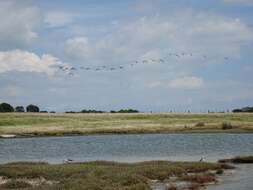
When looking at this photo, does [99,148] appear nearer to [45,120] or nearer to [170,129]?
[170,129]

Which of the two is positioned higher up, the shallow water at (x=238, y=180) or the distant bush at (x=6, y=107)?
the distant bush at (x=6, y=107)

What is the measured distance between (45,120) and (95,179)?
321ft

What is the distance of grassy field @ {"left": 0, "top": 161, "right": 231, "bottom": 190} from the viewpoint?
32469mm

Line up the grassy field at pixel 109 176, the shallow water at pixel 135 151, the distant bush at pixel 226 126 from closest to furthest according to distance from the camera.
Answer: the grassy field at pixel 109 176
the shallow water at pixel 135 151
the distant bush at pixel 226 126

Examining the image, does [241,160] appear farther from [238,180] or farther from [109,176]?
[109,176]

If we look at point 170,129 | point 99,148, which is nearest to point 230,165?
point 99,148

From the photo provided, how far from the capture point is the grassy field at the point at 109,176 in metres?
32.5

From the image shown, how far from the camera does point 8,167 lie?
4172 cm

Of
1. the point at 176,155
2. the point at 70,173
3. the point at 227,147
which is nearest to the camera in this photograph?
the point at 70,173

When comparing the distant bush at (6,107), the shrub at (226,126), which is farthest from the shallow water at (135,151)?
the distant bush at (6,107)

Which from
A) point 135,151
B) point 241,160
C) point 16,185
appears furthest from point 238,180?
point 135,151

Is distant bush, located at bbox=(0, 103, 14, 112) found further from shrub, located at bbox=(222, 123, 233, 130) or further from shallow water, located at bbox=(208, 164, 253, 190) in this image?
shallow water, located at bbox=(208, 164, 253, 190)

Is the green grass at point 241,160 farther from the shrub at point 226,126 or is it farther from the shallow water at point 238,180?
the shrub at point 226,126

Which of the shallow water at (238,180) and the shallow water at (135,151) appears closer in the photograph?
the shallow water at (238,180)
